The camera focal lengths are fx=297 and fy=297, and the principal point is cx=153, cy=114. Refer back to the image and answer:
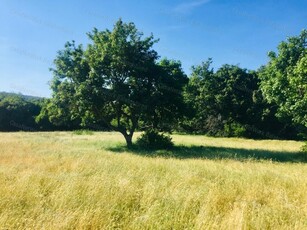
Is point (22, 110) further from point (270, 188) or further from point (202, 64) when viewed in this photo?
point (270, 188)

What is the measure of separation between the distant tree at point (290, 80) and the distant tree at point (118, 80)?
315 inches

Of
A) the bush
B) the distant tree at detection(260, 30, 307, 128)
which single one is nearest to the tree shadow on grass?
the bush

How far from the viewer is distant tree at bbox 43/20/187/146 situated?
82.6 feet

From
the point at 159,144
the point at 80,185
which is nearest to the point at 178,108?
the point at 159,144

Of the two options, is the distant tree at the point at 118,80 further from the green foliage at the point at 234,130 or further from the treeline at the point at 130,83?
the green foliage at the point at 234,130

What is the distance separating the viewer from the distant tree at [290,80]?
18409 mm

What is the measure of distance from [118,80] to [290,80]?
1403 centimetres

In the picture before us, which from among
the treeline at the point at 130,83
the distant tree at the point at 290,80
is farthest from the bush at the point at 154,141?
the distant tree at the point at 290,80

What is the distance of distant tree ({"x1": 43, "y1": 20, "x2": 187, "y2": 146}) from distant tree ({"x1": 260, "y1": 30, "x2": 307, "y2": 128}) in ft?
26.3

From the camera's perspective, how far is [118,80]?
26.5m

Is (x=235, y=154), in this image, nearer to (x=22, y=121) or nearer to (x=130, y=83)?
(x=130, y=83)

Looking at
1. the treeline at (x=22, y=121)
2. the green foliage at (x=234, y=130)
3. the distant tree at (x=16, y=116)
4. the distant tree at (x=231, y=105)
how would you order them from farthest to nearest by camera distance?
the distant tree at (x=16, y=116)
the treeline at (x=22, y=121)
the distant tree at (x=231, y=105)
the green foliage at (x=234, y=130)

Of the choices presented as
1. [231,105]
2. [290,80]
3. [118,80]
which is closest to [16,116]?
[231,105]

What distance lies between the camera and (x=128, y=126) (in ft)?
100
